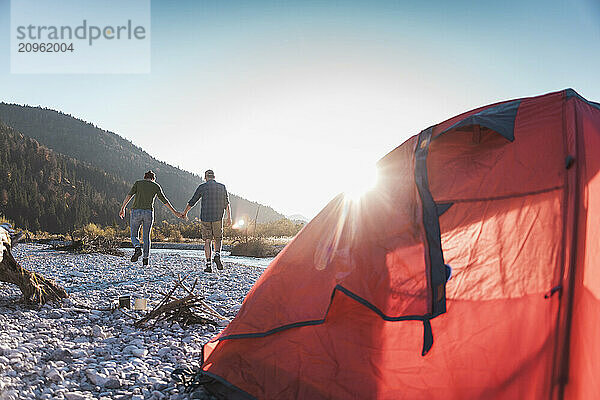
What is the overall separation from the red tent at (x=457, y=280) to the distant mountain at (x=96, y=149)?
83716 mm

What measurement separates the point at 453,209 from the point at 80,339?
4136mm

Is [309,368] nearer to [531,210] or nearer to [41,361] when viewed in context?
[531,210]

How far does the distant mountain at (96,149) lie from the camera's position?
89.8m

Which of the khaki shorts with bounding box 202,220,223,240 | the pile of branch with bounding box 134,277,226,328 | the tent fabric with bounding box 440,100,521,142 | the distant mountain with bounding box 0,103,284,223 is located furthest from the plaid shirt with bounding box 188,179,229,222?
the distant mountain with bounding box 0,103,284,223

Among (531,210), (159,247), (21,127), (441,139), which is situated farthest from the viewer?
(21,127)

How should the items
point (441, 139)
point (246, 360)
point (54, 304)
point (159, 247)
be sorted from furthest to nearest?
point (159, 247), point (54, 304), point (246, 360), point (441, 139)

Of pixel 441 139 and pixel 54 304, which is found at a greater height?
pixel 441 139

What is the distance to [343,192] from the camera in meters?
3.31

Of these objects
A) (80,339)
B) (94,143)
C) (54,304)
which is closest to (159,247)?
(54,304)

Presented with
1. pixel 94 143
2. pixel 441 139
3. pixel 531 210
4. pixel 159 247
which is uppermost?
pixel 94 143

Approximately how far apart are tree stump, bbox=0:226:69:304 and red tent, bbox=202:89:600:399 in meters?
3.66

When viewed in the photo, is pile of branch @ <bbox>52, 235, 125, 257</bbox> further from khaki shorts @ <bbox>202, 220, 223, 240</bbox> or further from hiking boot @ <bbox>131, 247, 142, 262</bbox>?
khaki shorts @ <bbox>202, 220, 223, 240</bbox>

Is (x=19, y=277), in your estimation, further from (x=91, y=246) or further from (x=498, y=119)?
(x=91, y=246)

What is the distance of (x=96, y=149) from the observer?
95625 mm
